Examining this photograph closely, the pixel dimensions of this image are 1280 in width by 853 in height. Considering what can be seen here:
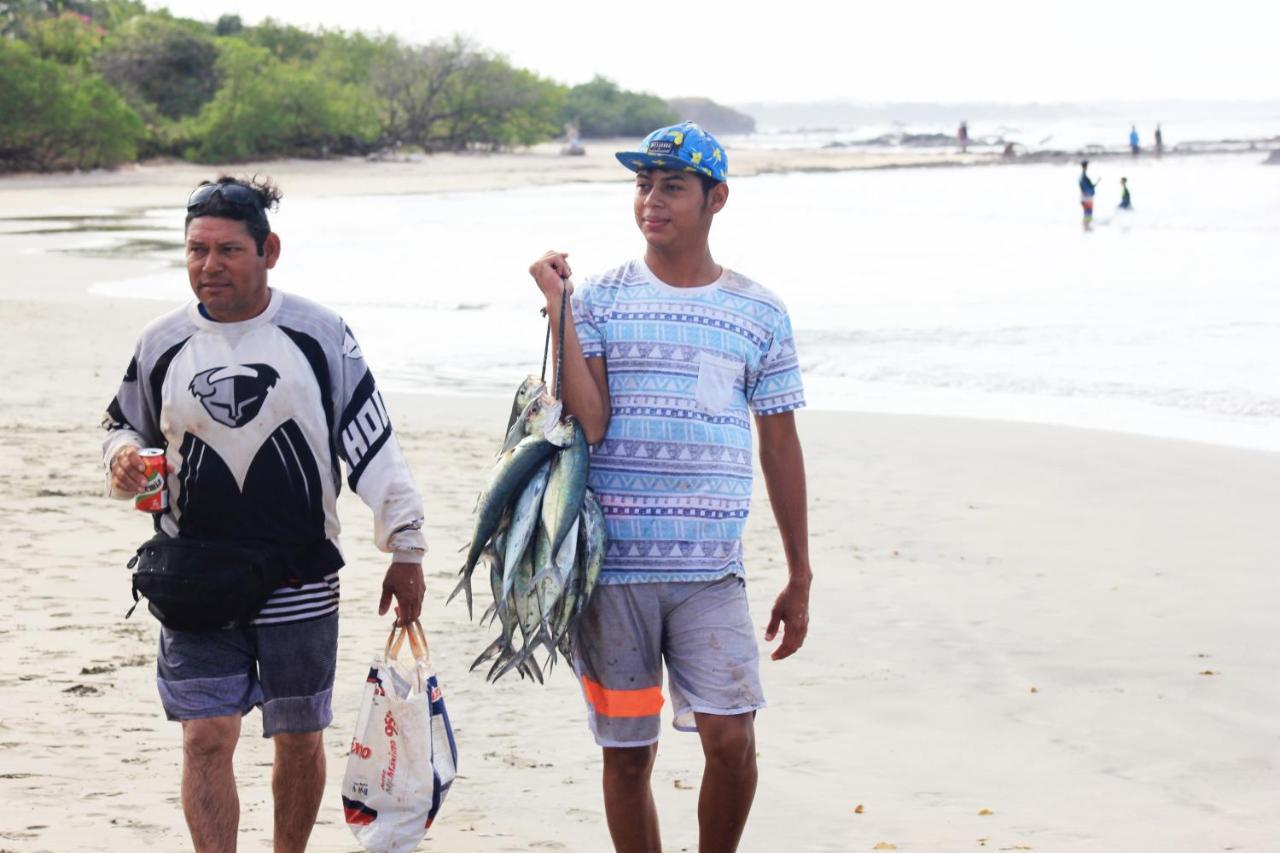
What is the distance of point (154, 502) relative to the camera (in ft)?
11.5

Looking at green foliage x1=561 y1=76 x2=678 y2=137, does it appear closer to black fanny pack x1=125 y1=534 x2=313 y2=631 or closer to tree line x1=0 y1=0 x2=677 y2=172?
tree line x1=0 y1=0 x2=677 y2=172

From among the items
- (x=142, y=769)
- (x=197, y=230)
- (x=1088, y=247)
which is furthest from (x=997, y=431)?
(x=1088, y=247)

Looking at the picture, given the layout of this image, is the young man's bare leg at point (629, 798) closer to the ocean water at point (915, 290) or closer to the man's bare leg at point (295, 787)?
the man's bare leg at point (295, 787)

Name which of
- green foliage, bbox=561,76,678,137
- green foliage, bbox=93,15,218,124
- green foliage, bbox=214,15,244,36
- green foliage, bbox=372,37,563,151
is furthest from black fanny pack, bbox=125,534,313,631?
green foliage, bbox=561,76,678,137

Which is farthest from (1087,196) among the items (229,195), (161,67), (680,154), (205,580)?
(161,67)

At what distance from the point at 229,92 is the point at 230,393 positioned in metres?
52.6

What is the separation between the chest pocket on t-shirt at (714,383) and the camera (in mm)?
3656

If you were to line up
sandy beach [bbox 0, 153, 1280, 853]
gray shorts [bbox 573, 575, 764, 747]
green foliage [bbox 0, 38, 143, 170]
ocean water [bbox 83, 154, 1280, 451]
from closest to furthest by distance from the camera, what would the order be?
gray shorts [bbox 573, 575, 764, 747] < sandy beach [bbox 0, 153, 1280, 853] < ocean water [bbox 83, 154, 1280, 451] < green foliage [bbox 0, 38, 143, 170]

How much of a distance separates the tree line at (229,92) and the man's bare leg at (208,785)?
42.3 metres

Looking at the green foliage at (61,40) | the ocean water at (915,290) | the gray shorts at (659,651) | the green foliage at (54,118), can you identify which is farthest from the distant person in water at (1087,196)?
the gray shorts at (659,651)

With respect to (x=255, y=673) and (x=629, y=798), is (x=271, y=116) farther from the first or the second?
(x=629, y=798)

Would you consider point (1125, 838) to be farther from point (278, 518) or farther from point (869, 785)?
point (278, 518)

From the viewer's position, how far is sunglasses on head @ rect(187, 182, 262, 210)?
3602 millimetres

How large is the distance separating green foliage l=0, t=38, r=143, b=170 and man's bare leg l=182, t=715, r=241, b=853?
139ft
